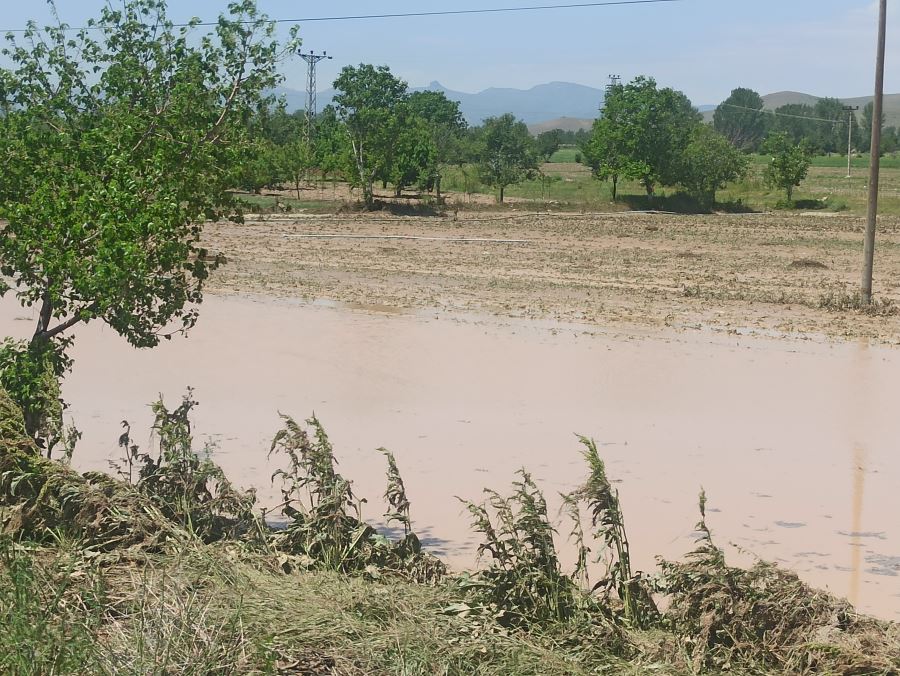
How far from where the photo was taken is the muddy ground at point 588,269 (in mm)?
20188

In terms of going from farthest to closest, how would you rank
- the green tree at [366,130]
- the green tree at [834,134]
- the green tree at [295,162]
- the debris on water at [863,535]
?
the green tree at [834,134], the green tree at [295,162], the green tree at [366,130], the debris on water at [863,535]

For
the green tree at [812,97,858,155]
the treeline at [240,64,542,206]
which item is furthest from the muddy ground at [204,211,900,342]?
the green tree at [812,97,858,155]

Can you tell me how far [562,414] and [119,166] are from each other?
6734 mm

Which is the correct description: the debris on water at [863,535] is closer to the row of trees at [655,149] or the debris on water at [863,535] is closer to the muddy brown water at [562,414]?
the muddy brown water at [562,414]

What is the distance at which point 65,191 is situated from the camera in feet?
24.2

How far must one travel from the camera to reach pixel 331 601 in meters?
5.71

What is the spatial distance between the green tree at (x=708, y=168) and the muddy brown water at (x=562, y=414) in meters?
35.3

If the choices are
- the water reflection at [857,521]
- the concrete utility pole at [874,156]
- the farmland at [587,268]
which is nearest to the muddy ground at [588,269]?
the farmland at [587,268]

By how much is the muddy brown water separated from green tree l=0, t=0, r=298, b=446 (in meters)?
2.55

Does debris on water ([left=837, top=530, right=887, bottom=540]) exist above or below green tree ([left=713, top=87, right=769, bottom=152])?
below

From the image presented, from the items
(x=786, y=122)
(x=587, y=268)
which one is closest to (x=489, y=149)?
(x=587, y=268)

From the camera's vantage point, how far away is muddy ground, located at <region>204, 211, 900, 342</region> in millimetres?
20188

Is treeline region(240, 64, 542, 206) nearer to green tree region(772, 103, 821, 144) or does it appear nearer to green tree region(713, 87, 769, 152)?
green tree region(772, 103, 821, 144)

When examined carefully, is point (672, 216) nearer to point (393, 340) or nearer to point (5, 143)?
point (393, 340)
